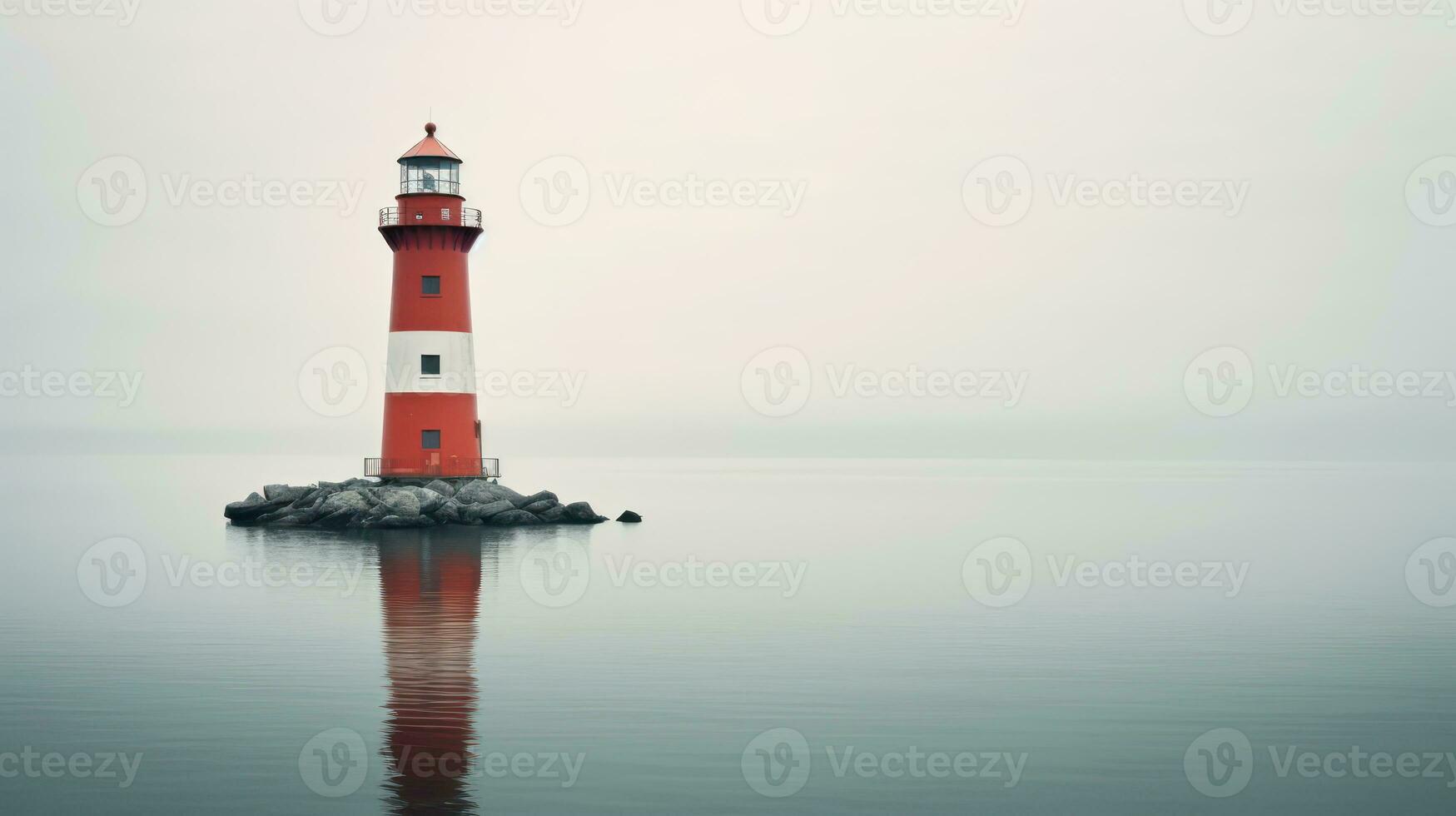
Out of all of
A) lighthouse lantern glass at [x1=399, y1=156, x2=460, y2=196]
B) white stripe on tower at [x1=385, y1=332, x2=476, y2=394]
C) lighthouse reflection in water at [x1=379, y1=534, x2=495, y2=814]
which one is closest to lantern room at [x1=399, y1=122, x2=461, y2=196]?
lighthouse lantern glass at [x1=399, y1=156, x2=460, y2=196]

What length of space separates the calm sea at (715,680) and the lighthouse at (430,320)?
460 centimetres

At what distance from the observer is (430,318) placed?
49.3 m

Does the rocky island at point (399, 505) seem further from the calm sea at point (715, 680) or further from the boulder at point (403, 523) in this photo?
the calm sea at point (715, 680)

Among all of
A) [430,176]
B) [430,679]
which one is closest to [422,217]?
[430,176]

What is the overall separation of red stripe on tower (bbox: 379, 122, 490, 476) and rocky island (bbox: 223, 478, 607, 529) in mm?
1125

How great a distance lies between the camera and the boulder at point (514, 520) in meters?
52.8

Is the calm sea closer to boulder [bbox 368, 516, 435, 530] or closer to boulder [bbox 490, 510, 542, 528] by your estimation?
boulder [bbox 368, 516, 435, 530]

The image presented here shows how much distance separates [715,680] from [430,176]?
109ft

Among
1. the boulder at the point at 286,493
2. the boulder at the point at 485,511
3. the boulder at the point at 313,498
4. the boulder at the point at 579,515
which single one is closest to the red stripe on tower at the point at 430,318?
the boulder at the point at 485,511

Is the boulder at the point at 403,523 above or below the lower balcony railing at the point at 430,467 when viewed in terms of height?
below

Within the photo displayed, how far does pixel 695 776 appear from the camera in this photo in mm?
15719

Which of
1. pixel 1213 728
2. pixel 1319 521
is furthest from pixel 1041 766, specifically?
pixel 1319 521

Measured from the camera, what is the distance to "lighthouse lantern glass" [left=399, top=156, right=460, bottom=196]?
50062mm

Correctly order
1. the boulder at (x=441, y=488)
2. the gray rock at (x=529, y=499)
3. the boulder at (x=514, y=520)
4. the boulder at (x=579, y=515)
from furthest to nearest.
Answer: the boulder at (x=579, y=515) < the gray rock at (x=529, y=499) < the boulder at (x=514, y=520) < the boulder at (x=441, y=488)
